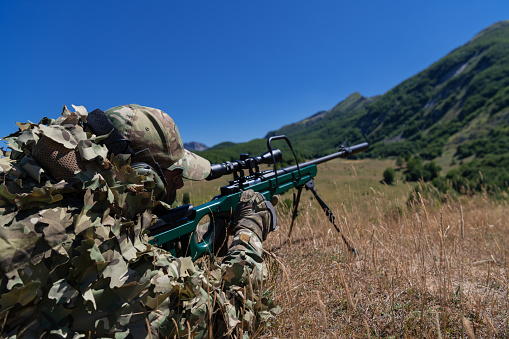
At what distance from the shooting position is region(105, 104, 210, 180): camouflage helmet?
205 centimetres

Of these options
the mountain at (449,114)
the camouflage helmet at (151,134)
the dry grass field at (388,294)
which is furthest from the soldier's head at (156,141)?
the mountain at (449,114)

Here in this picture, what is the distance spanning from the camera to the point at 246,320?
1.73 metres

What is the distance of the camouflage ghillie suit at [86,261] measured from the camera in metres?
1.28

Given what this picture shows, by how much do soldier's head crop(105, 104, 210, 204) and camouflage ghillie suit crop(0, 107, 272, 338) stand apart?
36 cm

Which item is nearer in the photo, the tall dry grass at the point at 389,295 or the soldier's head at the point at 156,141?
the tall dry grass at the point at 389,295

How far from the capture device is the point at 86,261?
1.36 m

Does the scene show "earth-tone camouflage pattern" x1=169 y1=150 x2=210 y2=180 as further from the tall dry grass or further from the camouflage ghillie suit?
the tall dry grass

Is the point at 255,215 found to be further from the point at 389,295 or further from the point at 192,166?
the point at 389,295

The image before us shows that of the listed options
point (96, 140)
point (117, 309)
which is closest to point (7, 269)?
point (117, 309)

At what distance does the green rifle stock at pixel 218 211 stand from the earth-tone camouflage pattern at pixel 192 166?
243 millimetres

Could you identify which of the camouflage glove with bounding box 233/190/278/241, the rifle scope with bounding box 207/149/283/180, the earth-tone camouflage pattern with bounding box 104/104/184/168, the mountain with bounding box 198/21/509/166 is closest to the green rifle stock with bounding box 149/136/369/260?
the rifle scope with bounding box 207/149/283/180

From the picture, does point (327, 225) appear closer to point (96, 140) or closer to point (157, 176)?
point (157, 176)

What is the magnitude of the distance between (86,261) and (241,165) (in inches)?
86.5

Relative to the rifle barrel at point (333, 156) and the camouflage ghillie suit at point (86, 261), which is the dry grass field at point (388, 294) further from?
the rifle barrel at point (333, 156)
